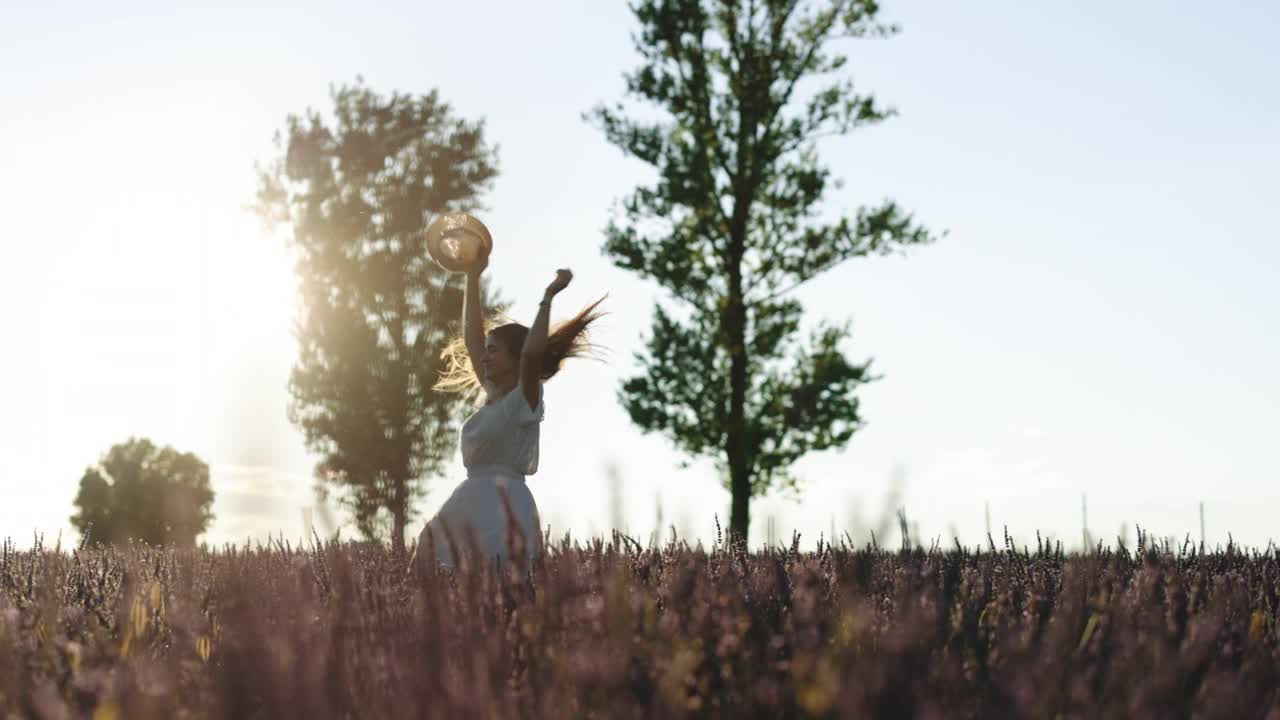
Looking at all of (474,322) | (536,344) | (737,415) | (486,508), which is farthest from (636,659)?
(737,415)

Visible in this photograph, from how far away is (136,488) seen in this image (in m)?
45.7

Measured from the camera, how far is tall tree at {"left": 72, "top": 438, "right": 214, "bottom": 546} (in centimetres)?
4425

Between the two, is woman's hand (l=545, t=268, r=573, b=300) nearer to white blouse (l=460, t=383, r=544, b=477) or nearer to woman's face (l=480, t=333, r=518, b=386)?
white blouse (l=460, t=383, r=544, b=477)

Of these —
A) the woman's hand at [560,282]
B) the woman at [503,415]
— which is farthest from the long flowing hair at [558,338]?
the woman's hand at [560,282]

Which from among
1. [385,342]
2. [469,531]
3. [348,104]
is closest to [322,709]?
[469,531]

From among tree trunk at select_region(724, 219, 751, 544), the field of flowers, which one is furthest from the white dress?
tree trunk at select_region(724, 219, 751, 544)

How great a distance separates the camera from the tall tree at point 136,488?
4425 cm

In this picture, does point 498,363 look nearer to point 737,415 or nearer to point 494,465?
point 494,465

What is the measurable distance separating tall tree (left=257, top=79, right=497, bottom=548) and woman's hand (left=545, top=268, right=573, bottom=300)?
19.5 meters

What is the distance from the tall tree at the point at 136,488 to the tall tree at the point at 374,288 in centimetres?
1963

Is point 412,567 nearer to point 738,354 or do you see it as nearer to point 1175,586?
point 1175,586

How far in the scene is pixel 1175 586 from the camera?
337cm

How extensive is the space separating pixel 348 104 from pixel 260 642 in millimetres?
27856

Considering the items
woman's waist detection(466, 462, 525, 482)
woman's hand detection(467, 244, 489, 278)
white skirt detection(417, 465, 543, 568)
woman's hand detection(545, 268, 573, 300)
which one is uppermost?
woman's hand detection(467, 244, 489, 278)
